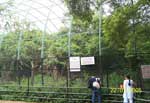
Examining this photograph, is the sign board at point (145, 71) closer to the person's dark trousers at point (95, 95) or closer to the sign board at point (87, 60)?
the person's dark trousers at point (95, 95)

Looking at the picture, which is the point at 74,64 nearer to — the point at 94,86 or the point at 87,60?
the point at 87,60

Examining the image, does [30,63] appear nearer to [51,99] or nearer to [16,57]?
[16,57]

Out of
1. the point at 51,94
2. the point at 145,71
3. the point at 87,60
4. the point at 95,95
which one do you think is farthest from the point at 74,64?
the point at 145,71

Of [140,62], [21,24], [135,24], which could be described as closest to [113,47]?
[140,62]

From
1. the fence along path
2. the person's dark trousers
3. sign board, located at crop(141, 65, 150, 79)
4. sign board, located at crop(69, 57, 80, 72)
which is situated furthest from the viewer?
sign board, located at crop(69, 57, 80, 72)

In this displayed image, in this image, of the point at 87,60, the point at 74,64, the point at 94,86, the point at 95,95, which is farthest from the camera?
the point at 74,64

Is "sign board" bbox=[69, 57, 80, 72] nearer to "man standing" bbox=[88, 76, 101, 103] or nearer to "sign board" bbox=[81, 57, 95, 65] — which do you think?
"sign board" bbox=[81, 57, 95, 65]

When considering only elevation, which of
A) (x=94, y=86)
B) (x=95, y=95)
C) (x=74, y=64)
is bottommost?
(x=95, y=95)

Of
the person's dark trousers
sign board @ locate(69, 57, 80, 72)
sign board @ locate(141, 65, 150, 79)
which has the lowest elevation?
the person's dark trousers

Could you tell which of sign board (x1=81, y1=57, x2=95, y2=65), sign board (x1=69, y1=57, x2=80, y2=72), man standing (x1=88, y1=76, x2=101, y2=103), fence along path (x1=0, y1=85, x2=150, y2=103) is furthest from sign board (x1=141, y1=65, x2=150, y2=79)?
sign board (x1=69, y1=57, x2=80, y2=72)

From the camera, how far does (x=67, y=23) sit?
2700cm

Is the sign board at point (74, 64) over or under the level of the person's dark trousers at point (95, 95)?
over

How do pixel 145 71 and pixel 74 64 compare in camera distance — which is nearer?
pixel 145 71

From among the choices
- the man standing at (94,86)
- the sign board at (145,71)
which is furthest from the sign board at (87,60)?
the sign board at (145,71)
